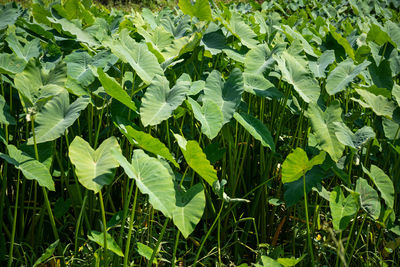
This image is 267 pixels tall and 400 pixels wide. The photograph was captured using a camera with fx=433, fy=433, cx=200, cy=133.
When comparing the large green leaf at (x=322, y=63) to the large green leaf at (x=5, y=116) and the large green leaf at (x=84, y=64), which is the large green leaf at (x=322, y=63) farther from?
the large green leaf at (x=5, y=116)

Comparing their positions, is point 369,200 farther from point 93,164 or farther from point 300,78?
point 93,164

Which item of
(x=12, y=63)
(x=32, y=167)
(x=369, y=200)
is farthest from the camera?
(x=12, y=63)

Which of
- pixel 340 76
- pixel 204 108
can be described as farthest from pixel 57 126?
pixel 340 76

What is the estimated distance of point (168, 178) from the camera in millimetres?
1197

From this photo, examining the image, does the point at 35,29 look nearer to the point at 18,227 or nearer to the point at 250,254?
the point at 18,227

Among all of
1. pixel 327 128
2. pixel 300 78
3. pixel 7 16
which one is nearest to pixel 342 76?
pixel 300 78

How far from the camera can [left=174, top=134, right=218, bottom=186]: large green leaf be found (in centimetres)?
122

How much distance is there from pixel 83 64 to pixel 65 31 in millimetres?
283

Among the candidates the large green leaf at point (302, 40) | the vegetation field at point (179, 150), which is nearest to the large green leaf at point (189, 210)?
the vegetation field at point (179, 150)

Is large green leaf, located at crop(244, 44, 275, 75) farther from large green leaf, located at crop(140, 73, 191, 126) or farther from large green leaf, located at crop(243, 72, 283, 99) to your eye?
large green leaf, located at crop(140, 73, 191, 126)

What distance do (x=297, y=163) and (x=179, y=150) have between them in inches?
24.7

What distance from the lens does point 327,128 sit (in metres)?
1.51

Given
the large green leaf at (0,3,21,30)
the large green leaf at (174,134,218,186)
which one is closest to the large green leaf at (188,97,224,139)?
the large green leaf at (174,134,218,186)

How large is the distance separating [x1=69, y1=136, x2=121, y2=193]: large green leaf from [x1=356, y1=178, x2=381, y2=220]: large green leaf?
80 centimetres
